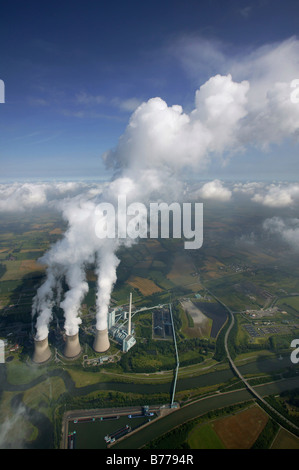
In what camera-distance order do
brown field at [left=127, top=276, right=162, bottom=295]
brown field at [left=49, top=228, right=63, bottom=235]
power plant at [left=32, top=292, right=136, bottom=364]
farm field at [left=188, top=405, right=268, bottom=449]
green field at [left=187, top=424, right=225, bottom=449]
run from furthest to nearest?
brown field at [left=49, top=228, right=63, bottom=235] < brown field at [left=127, top=276, right=162, bottom=295] < power plant at [left=32, top=292, right=136, bottom=364] < farm field at [left=188, top=405, right=268, bottom=449] < green field at [left=187, top=424, right=225, bottom=449]

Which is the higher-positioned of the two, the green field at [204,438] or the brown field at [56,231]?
the brown field at [56,231]

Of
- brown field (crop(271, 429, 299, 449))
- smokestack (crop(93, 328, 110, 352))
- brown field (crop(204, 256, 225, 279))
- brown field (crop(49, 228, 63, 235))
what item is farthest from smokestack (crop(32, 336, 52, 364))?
brown field (crop(49, 228, 63, 235))

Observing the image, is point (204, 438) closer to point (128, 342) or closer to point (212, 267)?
point (128, 342)

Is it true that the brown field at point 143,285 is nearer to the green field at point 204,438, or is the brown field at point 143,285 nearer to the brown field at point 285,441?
the green field at point 204,438

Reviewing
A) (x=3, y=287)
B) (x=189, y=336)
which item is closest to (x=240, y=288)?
(x=189, y=336)

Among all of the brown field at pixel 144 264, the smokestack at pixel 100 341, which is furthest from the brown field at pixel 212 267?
the smokestack at pixel 100 341

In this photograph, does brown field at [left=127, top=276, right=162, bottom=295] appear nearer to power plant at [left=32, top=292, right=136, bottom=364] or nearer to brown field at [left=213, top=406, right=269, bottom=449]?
power plant at [left=32, top=292, right=136, bottom=364]

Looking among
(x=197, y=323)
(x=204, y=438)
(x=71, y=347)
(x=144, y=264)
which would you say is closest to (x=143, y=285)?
(x=144, y=264)
